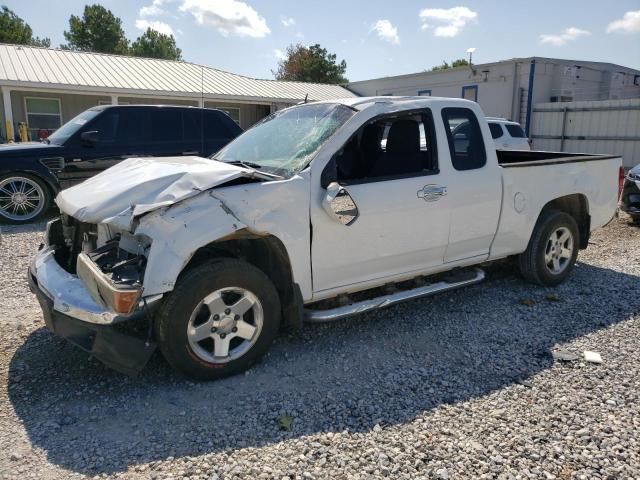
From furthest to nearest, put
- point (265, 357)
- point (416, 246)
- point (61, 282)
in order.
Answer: point (416, 246), point (265, 357), point (61, 282)

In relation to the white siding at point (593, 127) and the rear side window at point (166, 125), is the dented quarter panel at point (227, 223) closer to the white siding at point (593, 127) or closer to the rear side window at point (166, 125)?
the rear side window at point (166, 125)

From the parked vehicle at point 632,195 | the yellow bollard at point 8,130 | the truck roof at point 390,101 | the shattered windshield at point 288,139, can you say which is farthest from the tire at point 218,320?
the yellow bollard at point 8,130

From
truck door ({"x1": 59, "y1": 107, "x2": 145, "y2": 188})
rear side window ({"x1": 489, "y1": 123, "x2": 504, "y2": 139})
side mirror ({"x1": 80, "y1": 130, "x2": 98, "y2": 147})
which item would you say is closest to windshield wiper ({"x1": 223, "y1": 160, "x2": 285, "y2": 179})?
side mirror ({"x1": 80, "y1": 130, "x2": 98, "y2": 147})

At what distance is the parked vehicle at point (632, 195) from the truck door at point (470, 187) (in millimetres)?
5464

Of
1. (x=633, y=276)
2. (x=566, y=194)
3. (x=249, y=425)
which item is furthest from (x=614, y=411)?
(x=633, y=276)

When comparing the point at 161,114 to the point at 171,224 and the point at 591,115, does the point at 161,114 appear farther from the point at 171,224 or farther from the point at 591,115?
the point at 591,115

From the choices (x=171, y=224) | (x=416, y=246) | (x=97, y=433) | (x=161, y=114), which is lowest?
(x=97, y=433)

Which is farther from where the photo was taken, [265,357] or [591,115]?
[591,115]

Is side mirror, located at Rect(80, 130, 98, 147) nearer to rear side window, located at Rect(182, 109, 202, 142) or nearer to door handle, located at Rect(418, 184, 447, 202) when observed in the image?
rear side window, located at Rect(182, 109, 202, 142)

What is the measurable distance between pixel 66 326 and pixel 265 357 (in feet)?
4.64

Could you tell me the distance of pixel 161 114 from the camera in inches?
385

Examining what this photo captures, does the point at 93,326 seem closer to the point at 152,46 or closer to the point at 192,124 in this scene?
the point at 192,124

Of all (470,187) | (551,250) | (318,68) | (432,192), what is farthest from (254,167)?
(318,68)

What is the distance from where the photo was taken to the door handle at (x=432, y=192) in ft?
14.4
